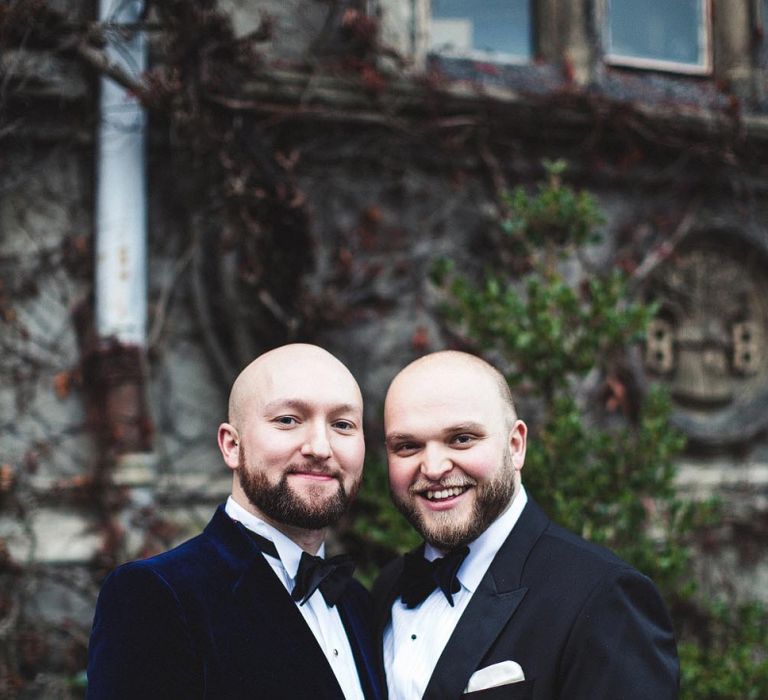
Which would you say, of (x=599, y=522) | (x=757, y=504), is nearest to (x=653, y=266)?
(x=757, y=504)

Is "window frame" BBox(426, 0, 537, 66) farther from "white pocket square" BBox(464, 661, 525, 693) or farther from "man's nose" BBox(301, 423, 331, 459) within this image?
"white pocket square" BBox(464, 661, 525, 693)

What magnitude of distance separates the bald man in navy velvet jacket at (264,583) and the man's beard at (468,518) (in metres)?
0.23

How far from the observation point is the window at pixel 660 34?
22.3 ft

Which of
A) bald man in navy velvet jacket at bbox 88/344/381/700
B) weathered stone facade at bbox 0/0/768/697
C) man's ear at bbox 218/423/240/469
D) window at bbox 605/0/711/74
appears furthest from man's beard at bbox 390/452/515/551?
window at bbox 605/0/711/74

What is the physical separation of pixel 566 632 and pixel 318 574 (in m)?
0.67

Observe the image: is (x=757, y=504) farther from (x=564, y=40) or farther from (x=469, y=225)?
(x=564, y=40)

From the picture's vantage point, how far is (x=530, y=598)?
2.54 meters

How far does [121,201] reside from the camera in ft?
17.6

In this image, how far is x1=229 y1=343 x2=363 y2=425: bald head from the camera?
104 inches

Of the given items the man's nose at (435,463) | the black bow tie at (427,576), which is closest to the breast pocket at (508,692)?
the black bow tie at (427,576)

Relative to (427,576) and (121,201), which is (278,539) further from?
(121,201)

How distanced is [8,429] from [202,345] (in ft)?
3.87

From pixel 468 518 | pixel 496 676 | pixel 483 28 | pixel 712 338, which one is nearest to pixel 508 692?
pixel 496 676

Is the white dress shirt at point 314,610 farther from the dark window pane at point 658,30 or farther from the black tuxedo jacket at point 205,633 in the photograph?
the dark window pane at point 658,30
